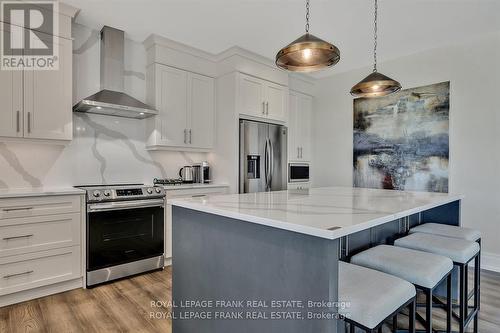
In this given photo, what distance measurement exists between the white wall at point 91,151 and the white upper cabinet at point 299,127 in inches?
78.2

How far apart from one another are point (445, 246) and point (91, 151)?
3440 millimetres

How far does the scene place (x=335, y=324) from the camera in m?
1.06

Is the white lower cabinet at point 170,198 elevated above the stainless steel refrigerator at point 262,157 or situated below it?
below

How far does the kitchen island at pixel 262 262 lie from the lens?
109cm

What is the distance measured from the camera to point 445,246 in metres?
1.82

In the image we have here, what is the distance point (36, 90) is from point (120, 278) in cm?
197

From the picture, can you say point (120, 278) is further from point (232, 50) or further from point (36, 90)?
point (232, 50)

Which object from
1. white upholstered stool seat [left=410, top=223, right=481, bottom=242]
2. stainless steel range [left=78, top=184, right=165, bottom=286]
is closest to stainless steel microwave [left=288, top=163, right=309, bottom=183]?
stainless steel range [left=78, top=184, right=165, bottom=286]

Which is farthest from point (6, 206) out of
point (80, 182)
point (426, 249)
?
point (426, 249)

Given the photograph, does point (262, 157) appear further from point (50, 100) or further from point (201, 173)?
point (50, 100)

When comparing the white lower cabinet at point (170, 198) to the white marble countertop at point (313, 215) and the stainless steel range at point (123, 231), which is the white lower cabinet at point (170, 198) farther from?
the white marble countertop at point (313, 215)

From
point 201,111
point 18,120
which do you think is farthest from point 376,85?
point 18,120

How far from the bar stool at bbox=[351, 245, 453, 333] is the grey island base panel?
0.40m

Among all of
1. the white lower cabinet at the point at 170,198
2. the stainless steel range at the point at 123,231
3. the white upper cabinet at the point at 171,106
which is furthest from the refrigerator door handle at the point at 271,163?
the stainless steel range at the point at 123,231
